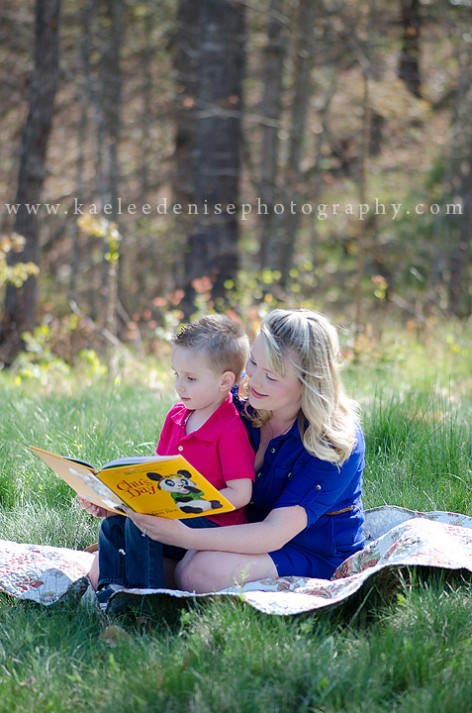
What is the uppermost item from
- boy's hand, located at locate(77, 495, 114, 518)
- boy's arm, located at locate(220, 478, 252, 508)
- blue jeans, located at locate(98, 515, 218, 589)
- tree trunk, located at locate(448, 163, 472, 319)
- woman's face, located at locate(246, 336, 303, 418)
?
tree trunk, located at locate(448, 163, 472, 319)

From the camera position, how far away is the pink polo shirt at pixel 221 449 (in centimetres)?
313

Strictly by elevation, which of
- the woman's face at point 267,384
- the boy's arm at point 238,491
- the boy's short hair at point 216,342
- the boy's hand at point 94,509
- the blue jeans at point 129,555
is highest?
the boy's short hair at point 216,342

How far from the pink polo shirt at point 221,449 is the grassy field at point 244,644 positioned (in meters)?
0.45

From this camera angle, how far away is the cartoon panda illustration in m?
2.74

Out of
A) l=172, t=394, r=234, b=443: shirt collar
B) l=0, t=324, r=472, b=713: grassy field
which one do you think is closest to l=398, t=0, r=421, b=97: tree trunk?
l=0, t=324, r=472, b=713: grassy field

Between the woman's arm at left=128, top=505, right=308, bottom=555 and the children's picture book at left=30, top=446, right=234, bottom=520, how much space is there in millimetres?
60

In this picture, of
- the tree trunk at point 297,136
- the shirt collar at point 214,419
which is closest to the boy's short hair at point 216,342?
the shirt collar at point 214,419

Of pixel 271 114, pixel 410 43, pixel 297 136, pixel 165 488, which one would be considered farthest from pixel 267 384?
pixel 410 43

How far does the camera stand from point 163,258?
14344mm

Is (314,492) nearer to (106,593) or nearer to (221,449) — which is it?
(221,449)

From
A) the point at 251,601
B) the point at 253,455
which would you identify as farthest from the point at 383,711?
the point at 253,455

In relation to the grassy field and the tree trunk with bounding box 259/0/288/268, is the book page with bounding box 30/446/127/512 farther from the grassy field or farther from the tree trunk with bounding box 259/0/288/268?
the tree trunk with bounding box 259/0/288/268

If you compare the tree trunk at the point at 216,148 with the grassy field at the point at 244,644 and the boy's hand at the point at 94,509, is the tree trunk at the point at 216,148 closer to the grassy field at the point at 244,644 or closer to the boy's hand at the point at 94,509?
the grassy field at the point at 244,644

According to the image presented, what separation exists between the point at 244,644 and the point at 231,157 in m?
8.71
